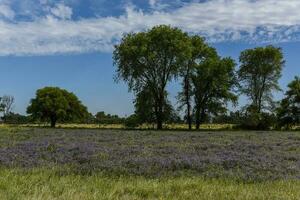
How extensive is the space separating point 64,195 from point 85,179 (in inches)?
113

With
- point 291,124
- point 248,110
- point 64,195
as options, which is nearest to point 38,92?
point 248,110

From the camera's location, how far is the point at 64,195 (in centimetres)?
892

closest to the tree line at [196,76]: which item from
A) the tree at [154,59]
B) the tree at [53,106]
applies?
the tree at [154,59]

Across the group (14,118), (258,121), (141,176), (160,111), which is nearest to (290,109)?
(258,121)

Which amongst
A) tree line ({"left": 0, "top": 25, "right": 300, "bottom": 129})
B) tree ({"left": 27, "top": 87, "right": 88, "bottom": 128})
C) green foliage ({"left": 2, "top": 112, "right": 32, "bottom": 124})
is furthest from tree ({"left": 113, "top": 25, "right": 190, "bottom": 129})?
green foliage ({"left": 2, "top": 112, "right": 32, "bottom": 124})

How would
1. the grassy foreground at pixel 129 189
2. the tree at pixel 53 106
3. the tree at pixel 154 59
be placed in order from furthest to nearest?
the tree at pixel 53 106, the tree at pixel 154 59, the grassy foreground at pixel 129 189

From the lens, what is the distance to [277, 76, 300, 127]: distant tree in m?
80.3

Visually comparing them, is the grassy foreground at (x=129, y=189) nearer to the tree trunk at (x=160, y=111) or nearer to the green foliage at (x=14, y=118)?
the tree trunk at (x=160, y=111)

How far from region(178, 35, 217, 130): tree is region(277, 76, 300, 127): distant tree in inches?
526

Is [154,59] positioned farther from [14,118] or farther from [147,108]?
[14,118]

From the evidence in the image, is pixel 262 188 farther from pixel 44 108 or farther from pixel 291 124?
pixel 44 108

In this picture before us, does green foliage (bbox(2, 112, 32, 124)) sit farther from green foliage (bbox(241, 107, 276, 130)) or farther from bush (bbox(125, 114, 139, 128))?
green foliage (bbox(241, 107, 276, 130))

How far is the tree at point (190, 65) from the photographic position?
263 ft

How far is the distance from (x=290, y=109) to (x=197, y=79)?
15177mm
